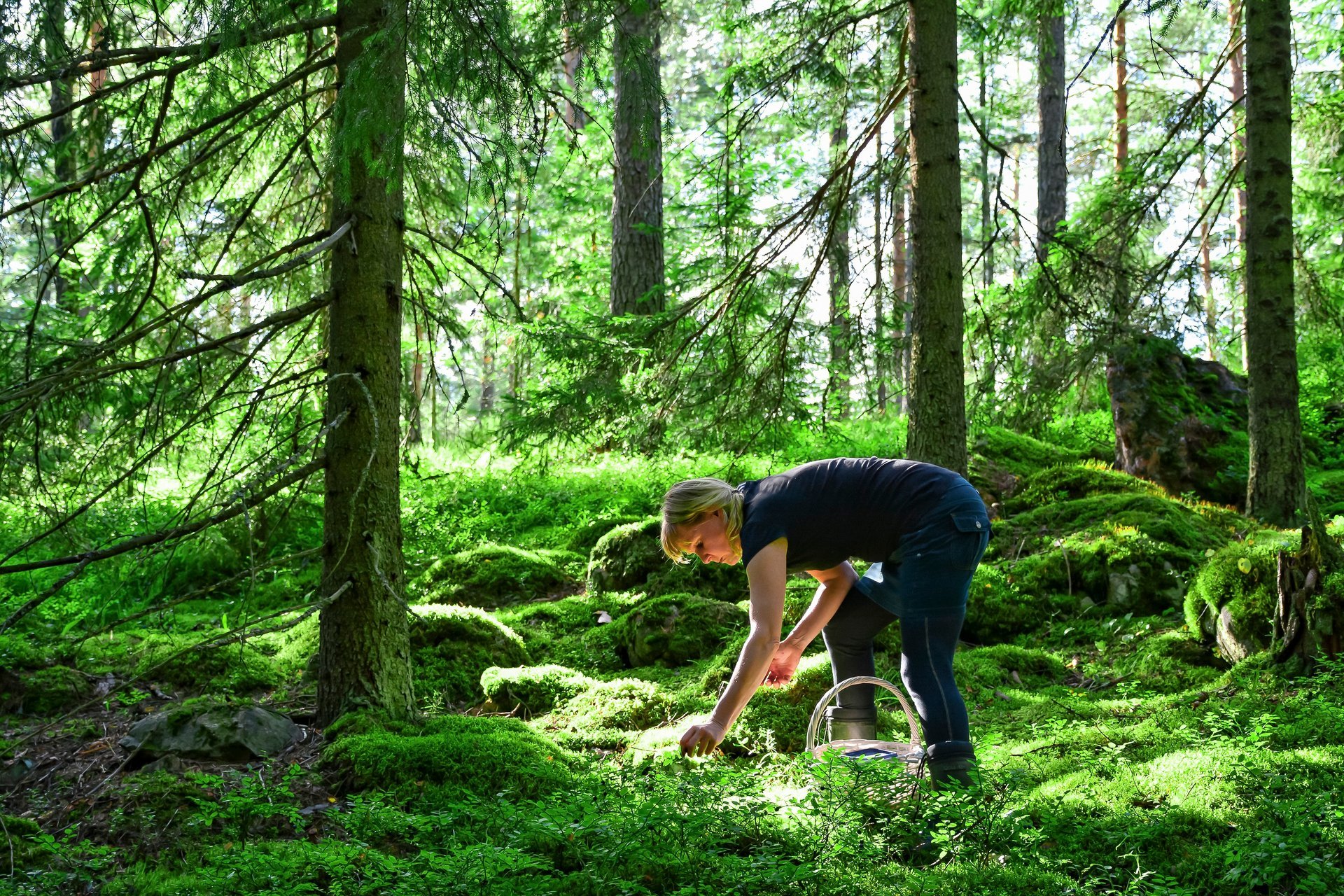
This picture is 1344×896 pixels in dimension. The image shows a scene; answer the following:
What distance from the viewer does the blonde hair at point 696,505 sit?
338 centimetres

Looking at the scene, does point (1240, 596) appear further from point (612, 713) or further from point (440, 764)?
point (440, 764)

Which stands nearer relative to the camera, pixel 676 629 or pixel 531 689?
pixel 531 689

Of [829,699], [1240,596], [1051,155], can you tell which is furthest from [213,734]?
[1051,155]

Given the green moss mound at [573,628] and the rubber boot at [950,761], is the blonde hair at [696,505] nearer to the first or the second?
the rubber boot at [950,761]

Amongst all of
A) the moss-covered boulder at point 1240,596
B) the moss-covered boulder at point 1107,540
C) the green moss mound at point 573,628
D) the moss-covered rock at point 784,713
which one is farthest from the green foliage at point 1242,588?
the green moss mound at point 573,628

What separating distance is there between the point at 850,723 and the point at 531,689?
7.84ft

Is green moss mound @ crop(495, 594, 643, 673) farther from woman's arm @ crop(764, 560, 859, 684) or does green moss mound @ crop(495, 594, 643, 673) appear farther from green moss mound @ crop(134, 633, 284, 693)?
woman's arm @ crop(764, 560, 859, 684)

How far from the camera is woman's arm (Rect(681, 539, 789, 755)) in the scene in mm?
3105

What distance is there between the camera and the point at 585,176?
53.1ft

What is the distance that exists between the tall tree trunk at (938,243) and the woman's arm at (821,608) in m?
2.24

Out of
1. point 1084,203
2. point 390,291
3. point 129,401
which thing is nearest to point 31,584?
point 129,401

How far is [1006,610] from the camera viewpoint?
6422 mm

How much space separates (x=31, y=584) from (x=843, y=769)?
7.99 m

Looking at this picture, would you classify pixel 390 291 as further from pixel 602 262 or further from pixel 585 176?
pixel 585 176
